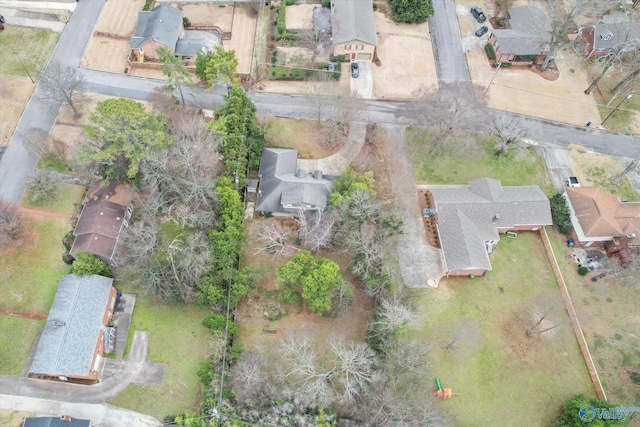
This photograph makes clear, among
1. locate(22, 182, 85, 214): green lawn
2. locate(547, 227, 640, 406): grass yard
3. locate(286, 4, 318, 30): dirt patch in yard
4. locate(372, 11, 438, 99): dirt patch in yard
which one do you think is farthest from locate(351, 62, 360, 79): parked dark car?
locate(22, 182, 85, 214): green lawn

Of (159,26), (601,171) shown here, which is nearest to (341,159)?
(159,26)

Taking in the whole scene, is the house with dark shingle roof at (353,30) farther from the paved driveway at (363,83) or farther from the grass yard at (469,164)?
the grass yard at (469,164)

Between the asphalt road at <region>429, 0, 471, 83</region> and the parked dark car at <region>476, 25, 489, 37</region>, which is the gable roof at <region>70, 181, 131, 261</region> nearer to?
the asphalt road at <region>429, 0, 471, 83</region>

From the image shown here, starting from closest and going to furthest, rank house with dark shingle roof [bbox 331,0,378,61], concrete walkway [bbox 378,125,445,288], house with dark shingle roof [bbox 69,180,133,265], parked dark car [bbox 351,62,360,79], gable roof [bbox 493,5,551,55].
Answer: house with dark shingle roof [bbox 69,180,133,265] < concrete walkway [bbox 378,125,445,288] < house with dark shingle roof [bbox 331,0,378,61] < parked dark car [bbox 351,62,360,79] < gable roof [bbox 493,5,551,55]

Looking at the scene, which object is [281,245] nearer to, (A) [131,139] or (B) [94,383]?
(A) [131,139]

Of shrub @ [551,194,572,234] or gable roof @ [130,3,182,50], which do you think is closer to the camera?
shrub @ [551,194,572,234]

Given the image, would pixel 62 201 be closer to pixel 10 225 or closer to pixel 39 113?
pixel 10 225
